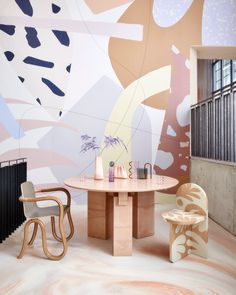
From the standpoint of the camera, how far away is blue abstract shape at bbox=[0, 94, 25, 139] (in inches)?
184

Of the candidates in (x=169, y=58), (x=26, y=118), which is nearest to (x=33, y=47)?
(x=26, y=118)

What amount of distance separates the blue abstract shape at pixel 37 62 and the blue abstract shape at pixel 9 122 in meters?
0.75

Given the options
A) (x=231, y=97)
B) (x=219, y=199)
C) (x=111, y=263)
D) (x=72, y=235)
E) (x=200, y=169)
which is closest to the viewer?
(x=111, y=263)

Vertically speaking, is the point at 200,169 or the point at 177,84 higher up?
the point at 177,84

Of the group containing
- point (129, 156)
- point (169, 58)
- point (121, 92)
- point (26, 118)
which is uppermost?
Answer: point (169, 58)

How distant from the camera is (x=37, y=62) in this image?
4684mm

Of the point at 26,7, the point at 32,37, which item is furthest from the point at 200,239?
the point at 26,7

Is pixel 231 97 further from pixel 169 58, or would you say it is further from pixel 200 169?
pixel 169 58

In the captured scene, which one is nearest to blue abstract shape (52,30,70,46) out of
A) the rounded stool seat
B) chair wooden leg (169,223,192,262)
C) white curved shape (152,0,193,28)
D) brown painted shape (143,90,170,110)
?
white curved shape (152,0,193,28)

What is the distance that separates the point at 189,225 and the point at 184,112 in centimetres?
267

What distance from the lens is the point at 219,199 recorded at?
3.68 metres

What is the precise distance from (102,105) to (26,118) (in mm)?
1297

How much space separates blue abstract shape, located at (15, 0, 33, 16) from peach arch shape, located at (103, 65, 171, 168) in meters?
2.04

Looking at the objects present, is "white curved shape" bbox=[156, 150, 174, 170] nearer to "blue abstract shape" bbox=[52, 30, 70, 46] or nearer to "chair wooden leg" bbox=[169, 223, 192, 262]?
"chair wooden leg" bbox=[169, 223, 192, 262]
